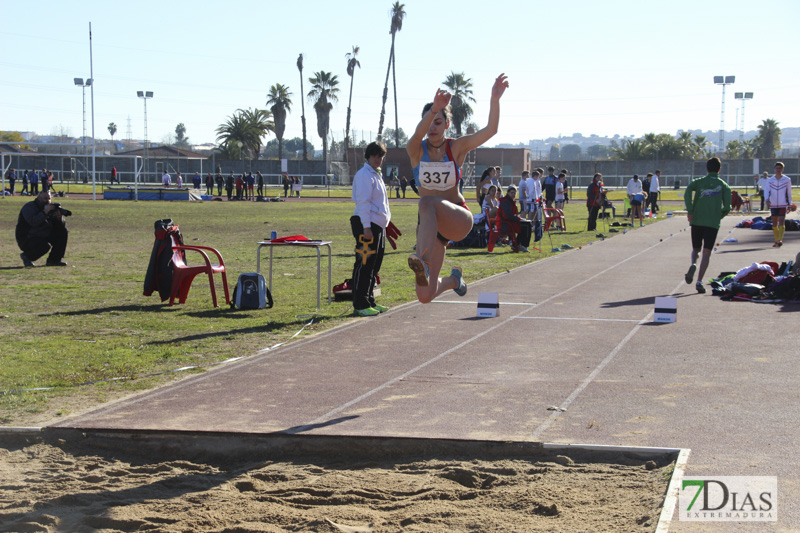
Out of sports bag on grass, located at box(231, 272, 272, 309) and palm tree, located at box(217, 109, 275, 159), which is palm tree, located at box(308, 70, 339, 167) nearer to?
palm tree, located at box(217, 109, 275, 159)

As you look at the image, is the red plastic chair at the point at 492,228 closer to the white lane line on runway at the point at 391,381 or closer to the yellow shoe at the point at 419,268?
the white lane line on runway at the point at 391,381

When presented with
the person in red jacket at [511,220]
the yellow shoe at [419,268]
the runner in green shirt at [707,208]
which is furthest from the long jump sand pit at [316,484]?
the person in red jacket at [511,220]

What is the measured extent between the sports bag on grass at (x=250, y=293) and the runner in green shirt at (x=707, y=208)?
692 cm

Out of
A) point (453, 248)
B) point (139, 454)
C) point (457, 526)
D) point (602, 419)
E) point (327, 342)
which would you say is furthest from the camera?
point (453, 248)

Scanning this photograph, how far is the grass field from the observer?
7.60 metres

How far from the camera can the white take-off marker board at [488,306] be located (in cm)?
1086

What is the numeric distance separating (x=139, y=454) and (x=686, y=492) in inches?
144

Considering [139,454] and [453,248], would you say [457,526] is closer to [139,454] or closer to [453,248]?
[139,454]

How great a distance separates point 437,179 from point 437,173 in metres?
0.05

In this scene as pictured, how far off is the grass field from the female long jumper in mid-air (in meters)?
2.59

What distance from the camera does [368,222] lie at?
426 inches

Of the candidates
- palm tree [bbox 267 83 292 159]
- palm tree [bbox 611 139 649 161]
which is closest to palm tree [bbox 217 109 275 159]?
palm tree [bbox 267 83 292 159]

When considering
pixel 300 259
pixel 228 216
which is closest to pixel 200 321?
pixel 300 259

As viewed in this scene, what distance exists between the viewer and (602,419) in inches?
246
